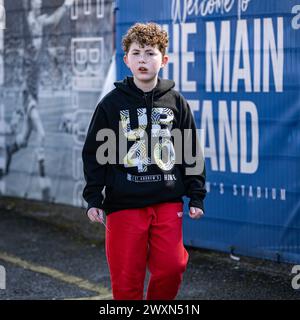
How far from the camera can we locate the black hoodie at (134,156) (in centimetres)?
416

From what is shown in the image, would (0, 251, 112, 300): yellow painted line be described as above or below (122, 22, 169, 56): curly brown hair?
below

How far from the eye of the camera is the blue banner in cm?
557

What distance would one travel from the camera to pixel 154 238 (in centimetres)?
416

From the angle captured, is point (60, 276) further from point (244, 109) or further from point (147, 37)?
point (147, 37)

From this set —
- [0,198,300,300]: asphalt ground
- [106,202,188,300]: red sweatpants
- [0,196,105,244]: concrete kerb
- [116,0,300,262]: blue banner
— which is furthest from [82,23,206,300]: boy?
[0,196,105,244]: concrete kerb

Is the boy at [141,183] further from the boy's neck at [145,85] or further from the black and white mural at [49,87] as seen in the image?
the black and white mural at [49,87]

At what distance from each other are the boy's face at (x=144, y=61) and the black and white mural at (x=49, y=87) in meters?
3.26

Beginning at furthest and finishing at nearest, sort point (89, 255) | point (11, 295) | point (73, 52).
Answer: point (73, 52) < point (89, 255) < point (11, 295)

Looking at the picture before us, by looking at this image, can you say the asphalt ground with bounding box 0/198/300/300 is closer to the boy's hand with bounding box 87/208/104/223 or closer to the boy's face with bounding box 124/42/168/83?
the boy's hand with bounding box 87/208/104/223

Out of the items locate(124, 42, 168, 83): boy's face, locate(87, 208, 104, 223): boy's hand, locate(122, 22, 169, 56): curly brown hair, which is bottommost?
locate(87, 208, 104, 223): boy's hand

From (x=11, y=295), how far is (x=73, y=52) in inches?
127

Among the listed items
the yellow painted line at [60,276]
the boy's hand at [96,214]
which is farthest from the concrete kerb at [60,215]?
the boy's hand at [96,214]
